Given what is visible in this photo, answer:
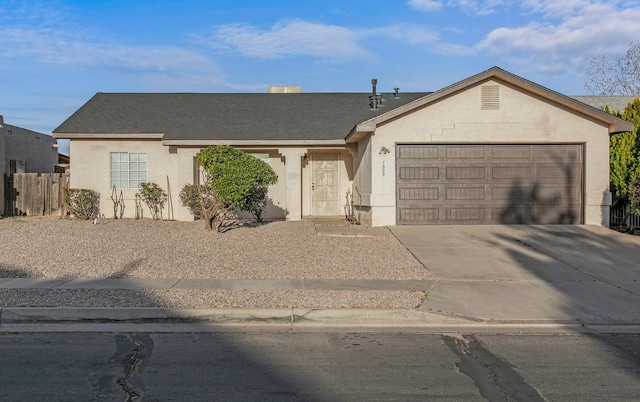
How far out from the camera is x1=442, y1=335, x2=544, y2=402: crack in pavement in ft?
17.1

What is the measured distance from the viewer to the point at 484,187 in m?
16.2

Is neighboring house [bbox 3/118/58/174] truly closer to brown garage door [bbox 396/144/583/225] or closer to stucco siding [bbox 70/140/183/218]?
stucco siding [bbox 70/140/183/218]

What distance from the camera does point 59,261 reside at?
39.7ft

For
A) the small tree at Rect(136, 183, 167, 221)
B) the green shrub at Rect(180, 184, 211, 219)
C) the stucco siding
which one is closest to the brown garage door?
the green shrub at Rect(180, 184, 211, 219)

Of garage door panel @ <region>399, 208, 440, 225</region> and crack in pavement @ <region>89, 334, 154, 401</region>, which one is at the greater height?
garage door panel @ <region>399, 208, 440, 225</region>

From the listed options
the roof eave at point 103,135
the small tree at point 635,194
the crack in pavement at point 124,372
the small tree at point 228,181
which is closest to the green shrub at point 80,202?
the roof eave at point 103,135

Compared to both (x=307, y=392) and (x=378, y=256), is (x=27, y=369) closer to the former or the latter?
(x=307, y=392)

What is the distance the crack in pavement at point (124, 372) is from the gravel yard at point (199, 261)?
1.67 meters

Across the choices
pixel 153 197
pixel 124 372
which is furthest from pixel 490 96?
pixel 124 372

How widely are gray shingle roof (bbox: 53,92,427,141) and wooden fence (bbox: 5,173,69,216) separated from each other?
9.75ft

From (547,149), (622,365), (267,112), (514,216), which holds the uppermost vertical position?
(267,112)

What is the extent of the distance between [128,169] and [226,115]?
404 centimetres

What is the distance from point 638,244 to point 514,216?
3.22 meters

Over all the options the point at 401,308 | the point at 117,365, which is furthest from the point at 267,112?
the point at 117,365
